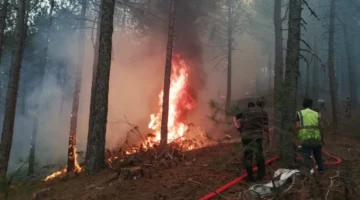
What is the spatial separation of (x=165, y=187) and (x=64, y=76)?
2456 cm

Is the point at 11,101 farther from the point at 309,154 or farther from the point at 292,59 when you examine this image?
the point at 309,154

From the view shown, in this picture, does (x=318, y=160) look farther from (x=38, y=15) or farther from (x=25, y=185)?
(x=38, y=15)

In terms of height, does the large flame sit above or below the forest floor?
above

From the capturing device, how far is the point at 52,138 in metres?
25.4

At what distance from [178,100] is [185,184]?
10694 mm

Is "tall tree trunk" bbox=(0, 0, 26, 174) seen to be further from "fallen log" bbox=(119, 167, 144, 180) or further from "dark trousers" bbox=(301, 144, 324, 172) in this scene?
"dark trousers" bbox=(301, 144, 324, 172)

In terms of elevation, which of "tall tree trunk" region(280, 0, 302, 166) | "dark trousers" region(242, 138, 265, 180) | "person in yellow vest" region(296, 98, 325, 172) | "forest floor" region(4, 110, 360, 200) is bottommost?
"forest floor" region(4, 110, 360, 200)

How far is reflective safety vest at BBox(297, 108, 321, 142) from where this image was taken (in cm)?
636

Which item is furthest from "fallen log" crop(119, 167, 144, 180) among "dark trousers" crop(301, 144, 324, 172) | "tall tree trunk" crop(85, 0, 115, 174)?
"dark trousers" crop(301, 144, 324, 172)

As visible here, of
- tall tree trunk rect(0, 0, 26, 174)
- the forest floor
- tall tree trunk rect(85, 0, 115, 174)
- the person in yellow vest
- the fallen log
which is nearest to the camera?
the forest floor

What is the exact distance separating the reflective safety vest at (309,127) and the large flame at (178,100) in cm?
1004

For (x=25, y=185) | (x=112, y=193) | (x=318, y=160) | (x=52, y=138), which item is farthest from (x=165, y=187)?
(x=52, y=138)

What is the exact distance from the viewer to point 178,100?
16922 millimetres

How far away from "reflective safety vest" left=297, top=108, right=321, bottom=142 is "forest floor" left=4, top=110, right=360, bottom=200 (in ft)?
1.85
